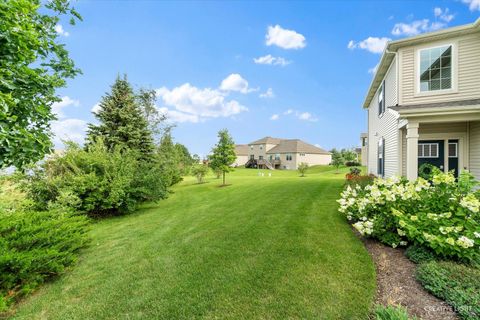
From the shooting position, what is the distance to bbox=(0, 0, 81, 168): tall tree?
2.51 meters

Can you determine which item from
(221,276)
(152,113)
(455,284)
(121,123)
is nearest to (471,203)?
(455,284)

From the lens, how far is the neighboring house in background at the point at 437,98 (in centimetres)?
649

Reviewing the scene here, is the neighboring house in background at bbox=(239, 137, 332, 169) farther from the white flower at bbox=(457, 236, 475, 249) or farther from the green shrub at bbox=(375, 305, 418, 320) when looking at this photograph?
the green shrub at bbox=(375, 305, 418, 320)

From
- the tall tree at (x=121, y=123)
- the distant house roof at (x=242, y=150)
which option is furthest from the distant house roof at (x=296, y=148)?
the tall tree at (x=121, y=123)

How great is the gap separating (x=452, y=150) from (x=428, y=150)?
63cm

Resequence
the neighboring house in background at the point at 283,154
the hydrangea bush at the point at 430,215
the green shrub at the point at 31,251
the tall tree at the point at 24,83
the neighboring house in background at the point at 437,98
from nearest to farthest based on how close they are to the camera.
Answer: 1. the tall tree at the point at 24,83
2. the green shrub at the point at 31,251
3. the hydrangea bush at the point at 430,215
4. the neighboring house in background at the point at 437,98
5. the neighboring house in background at the point at 283,154

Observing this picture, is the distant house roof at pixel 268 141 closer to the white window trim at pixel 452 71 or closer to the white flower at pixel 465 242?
the white window trim at pixel 452 71

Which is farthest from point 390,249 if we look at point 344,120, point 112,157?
point 344,120

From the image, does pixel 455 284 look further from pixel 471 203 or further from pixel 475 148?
pixel 475 148

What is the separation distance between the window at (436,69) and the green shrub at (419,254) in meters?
6.36

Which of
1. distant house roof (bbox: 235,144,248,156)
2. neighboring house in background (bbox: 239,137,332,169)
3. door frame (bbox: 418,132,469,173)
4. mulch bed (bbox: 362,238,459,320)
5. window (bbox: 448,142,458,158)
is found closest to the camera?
mulch bed (bbox: 362,238,459,320)

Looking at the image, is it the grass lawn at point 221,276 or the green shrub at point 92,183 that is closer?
the grass lawn at point 221,276

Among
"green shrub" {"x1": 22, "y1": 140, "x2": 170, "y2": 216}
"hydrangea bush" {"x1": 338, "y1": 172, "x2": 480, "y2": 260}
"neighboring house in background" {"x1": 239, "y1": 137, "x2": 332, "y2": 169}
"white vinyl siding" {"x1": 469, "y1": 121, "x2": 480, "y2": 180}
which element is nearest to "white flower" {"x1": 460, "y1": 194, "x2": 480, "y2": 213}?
"hydrangea bush" {"x1": 338, "y1": 172, "x2": 480, "y2": 260}

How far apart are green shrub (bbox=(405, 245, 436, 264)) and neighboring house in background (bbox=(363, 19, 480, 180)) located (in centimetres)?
391
